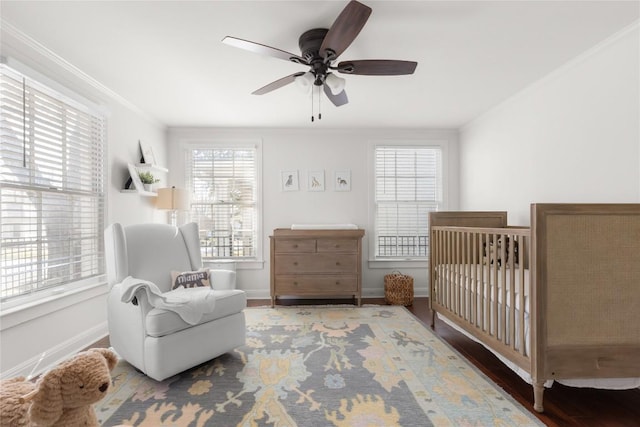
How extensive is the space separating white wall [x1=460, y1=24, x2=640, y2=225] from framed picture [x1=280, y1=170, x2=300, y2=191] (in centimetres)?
231

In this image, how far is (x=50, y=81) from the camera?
7.38 feet

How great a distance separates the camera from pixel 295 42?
213 cm

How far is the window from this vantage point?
201cm

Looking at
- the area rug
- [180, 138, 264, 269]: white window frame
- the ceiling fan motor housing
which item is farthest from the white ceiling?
the area rug

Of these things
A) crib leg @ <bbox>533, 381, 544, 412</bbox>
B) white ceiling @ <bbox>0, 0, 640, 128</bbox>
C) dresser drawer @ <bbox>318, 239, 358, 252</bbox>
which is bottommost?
crib leg @ <bbox>533, 381, 544, 412</bbox>

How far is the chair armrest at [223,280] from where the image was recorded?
2602 millimetres

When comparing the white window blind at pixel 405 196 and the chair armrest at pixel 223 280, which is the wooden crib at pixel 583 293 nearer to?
the chair armrest at pixel 223 280

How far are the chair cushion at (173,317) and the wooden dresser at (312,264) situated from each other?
4.48ft

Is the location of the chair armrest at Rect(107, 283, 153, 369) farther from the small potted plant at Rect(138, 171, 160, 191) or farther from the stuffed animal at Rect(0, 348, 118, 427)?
the small potted plant at Rect(138, 171, 160, 191)

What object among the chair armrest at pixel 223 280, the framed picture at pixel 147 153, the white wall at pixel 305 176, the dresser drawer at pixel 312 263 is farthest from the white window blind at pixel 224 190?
the chair armrest at pixel 223 280

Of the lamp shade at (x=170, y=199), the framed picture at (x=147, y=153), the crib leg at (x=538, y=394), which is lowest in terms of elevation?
the crib leg at (x=538, y=394)

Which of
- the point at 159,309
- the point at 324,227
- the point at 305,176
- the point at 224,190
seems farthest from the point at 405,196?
the point at 159,309

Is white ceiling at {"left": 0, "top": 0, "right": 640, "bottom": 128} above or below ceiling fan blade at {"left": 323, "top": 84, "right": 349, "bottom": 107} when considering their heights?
above

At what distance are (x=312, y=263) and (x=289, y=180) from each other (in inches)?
46.6
